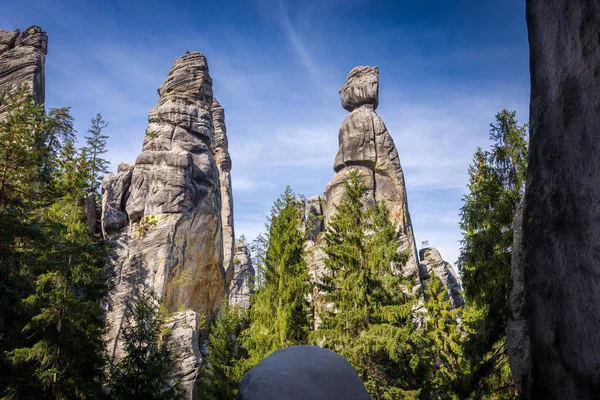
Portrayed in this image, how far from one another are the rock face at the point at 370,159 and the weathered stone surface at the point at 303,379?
1181 inches

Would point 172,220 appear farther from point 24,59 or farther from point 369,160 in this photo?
point 369,160

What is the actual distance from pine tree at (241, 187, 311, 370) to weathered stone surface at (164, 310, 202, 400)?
5.53 m

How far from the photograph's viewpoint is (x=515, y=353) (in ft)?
18.4

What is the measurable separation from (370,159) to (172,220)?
2044 cm

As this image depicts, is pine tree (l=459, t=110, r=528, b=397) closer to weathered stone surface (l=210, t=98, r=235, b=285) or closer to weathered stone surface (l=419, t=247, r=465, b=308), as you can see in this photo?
weathered stone surface (l=419, t=247, r=465, b=308)

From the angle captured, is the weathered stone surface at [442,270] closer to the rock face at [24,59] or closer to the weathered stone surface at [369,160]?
the weathered stone surface at [369,160]

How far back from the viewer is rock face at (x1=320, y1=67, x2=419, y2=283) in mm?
35594

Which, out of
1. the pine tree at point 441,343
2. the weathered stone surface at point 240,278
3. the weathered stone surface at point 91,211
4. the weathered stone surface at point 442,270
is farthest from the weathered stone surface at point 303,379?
the weathered stone surface at point 240,278

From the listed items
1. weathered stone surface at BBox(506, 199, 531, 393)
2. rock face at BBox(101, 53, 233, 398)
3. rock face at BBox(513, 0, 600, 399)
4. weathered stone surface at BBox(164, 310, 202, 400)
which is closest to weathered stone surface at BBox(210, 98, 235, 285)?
rock face at BBox(101, 53, 233, 398)

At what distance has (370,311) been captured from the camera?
1298cm

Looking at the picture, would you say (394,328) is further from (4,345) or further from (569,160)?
(4,345)

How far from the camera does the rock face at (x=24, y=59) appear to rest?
27.8 m

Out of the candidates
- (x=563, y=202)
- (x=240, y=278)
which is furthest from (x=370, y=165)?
(x=563, y=202)

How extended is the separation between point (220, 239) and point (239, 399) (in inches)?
Result: 868
